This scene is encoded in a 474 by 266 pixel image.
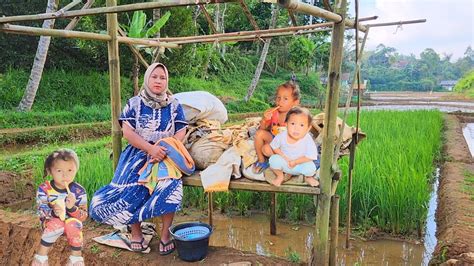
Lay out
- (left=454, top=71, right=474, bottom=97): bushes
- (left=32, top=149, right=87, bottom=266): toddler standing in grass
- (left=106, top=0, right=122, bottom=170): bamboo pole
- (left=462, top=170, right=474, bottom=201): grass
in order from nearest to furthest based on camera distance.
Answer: (left=32, top=149, right=87, bottom=266): toddler standing in grass → (left=106, top=0, right=122, bottom=170): bamboo pole → (left=462, top=170, right=474, bottom=201): grass → (left=454, top=71, right=474, bottom=97): bushes

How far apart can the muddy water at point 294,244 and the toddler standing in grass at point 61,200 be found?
5.55 ft

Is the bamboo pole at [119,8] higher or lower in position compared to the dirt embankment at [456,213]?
higher

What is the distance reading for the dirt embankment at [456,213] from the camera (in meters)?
2.70

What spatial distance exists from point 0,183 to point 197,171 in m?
2.72

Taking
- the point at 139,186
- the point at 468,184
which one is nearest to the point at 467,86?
the point at 468,184

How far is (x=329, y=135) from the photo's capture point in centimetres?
235

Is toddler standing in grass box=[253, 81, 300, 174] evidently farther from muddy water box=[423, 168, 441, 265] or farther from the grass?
the grass

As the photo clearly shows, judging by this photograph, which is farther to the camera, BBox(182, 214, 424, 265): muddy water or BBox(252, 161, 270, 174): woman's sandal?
BBox(182, 214, 424, 265): muddy water

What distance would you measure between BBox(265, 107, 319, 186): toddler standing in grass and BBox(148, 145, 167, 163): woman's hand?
67 cm

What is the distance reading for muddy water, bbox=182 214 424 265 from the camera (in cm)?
322

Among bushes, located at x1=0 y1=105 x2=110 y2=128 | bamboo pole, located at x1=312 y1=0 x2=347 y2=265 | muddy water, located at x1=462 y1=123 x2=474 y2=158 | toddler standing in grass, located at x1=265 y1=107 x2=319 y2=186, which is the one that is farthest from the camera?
muddy water, located at x1=462 y1=123 x2=474 y2=158

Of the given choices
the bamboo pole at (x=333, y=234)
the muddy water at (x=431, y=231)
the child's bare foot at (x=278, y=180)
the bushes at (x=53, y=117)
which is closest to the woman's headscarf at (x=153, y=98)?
the child's bare foot at (x=278, y=180)

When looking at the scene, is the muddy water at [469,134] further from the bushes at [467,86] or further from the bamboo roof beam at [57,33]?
the bushes at [467,86]

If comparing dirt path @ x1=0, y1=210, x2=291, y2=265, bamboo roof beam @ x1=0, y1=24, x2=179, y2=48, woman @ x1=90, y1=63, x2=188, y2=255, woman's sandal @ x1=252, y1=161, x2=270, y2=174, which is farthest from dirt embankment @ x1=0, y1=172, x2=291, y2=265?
bamboo roof beam @ x1=0, y1=24, x2=179, y2=48
